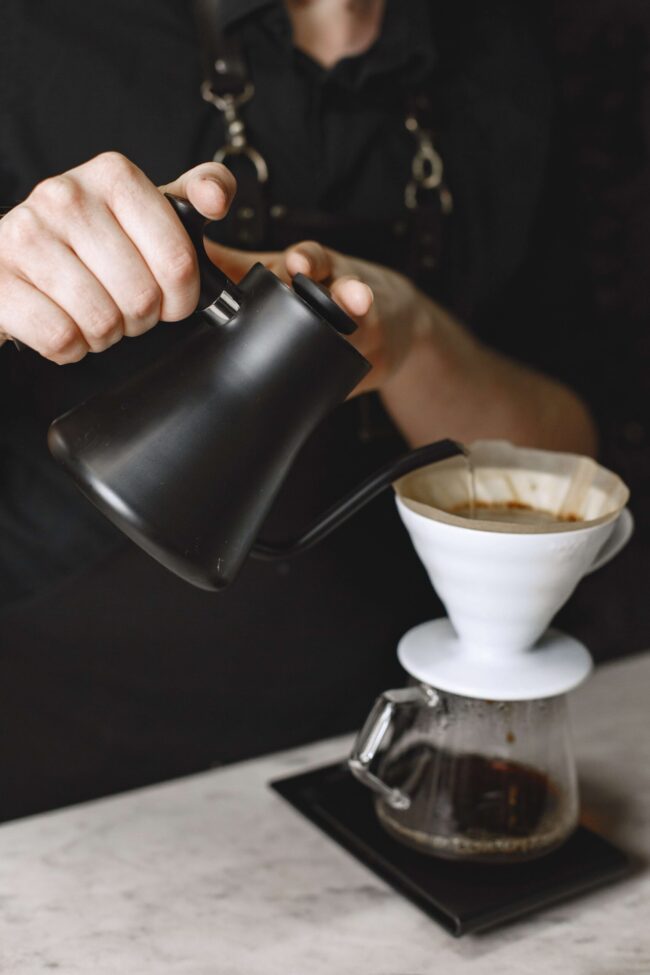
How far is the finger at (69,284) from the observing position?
766 millimetres

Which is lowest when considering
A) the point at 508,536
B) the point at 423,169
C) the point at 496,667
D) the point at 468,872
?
the point at 468,872

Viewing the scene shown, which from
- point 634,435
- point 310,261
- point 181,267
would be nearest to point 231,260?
point 310,261

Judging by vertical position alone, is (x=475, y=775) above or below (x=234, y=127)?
below

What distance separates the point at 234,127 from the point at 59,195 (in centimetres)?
57

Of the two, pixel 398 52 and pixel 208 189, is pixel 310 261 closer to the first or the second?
pixel 208 189

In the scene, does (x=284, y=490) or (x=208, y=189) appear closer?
(x=208, y=189)

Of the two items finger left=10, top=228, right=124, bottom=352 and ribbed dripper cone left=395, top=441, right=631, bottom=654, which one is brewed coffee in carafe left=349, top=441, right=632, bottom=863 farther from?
finger left=10, top=228, right=124, bottom=352

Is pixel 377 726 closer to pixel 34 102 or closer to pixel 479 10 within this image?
pixel 34 102

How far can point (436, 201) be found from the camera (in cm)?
143

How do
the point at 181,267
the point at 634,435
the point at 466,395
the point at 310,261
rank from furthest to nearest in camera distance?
the point at 634,435 → the point at 466,395 → the point at 310,261 → the point at 181,267

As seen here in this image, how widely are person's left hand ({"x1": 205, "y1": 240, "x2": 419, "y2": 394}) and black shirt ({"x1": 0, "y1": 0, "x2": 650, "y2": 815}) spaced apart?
8.5 inches

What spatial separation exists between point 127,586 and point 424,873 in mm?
499

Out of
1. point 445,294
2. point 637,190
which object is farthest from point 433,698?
point 637,190

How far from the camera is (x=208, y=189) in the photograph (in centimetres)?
78
